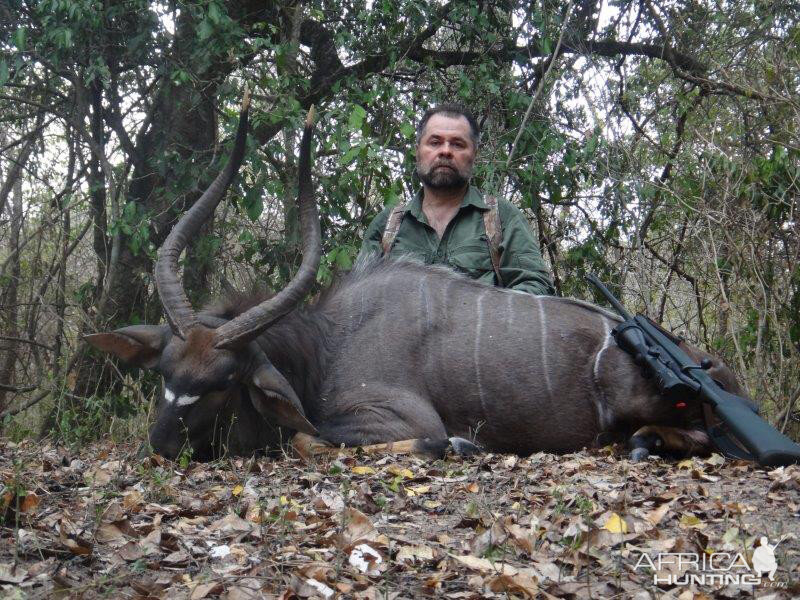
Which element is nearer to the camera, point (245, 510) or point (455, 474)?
point (245, 510)

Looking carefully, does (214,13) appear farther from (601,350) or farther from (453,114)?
(601,350)

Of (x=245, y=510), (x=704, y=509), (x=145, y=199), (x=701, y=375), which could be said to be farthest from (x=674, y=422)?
(x=145, y=199)

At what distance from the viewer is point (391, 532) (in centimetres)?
273

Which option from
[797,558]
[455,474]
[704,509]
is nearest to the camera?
[797,558]

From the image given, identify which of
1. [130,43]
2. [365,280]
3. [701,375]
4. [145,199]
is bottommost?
[701,375]

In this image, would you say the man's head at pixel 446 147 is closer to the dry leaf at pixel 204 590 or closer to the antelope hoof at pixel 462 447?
the antelope hoof at pixel 462 447

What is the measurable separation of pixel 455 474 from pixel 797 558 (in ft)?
5.28

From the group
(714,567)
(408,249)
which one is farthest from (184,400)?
(714,567)

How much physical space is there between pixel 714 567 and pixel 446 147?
3.70 metres

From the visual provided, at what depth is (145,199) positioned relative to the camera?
6.45 m

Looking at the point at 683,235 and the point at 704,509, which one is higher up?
the point at 683,235

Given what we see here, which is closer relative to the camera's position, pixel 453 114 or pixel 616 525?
pixel 616 525

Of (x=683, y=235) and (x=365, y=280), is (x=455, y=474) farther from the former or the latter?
(x=683, y=235)

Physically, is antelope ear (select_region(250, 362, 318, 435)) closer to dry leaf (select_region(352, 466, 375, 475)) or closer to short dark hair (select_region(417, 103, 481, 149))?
dry leaf (select_region(352, 466, 375, 475))
